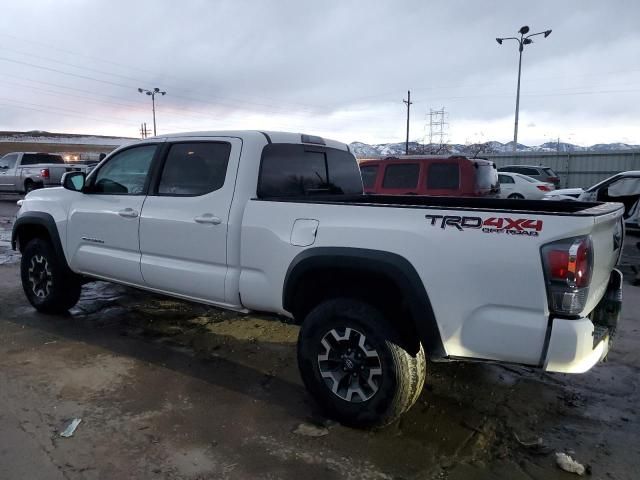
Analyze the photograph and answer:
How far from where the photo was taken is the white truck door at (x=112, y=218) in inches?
173

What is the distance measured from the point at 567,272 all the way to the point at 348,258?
1182 mm

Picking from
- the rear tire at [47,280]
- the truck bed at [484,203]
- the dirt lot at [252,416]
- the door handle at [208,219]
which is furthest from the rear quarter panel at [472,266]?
the rear tire at [47,280]

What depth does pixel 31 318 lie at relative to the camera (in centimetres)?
535

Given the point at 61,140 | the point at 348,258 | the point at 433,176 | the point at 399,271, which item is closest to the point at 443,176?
the point at 433,176

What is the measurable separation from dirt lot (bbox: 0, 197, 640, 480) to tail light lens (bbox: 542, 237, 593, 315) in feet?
3.21

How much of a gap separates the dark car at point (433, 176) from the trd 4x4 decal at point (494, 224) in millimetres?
7150

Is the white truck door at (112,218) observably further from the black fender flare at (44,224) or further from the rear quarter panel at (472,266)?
the rear quarter panel at (472,266)

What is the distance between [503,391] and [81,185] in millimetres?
4229

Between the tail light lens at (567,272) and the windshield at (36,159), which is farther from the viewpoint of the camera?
the windshield at (36,159)

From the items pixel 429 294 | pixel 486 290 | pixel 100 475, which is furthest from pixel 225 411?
pixel 486 290

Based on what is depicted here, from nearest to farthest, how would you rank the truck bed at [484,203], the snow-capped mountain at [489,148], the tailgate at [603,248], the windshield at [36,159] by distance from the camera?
1. the tailgate at [603,248]
2. the truck bed at [484,203]
3. the windshield at [36,159]
4. the snow-capped mountain at [489,148]

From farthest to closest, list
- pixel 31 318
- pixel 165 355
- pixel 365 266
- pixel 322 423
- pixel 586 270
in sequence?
pixel 31 318, pixel 165 355, pixel 322 423, pixel 365 266, pixel 586 270

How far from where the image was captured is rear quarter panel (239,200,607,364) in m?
2.54

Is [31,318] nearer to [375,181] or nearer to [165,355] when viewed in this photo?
[165,355]
